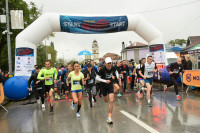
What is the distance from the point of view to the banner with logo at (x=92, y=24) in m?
13.8

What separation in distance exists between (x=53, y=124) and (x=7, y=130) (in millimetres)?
1322

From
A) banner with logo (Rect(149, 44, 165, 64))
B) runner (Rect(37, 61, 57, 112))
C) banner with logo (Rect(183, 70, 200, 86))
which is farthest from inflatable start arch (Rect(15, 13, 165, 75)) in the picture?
runner (Rect(37, 61, 57, 112))

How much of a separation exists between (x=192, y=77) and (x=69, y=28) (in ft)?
31.1

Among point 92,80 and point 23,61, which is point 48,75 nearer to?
point 92,80

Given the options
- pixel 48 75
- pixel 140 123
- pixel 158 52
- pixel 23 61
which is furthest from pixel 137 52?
pixel 140 123

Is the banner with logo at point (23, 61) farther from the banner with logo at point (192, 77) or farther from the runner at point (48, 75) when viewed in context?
the banner with logo at point (192, 77)

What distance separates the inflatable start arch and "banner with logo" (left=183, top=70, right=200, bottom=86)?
5143 mm

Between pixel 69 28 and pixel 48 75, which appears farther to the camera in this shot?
pixel 69 28

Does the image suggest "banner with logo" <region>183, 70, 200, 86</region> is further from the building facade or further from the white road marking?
the building facade

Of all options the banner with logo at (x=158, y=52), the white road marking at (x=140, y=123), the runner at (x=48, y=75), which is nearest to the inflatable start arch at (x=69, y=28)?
the banner with logo at (x=158, y=52)

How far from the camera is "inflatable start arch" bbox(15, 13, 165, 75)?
1235 cm

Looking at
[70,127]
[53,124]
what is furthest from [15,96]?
[70,127]

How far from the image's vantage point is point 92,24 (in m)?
14.3

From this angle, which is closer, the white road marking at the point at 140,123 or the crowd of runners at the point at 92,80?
the white road marking at the point at 140,123
